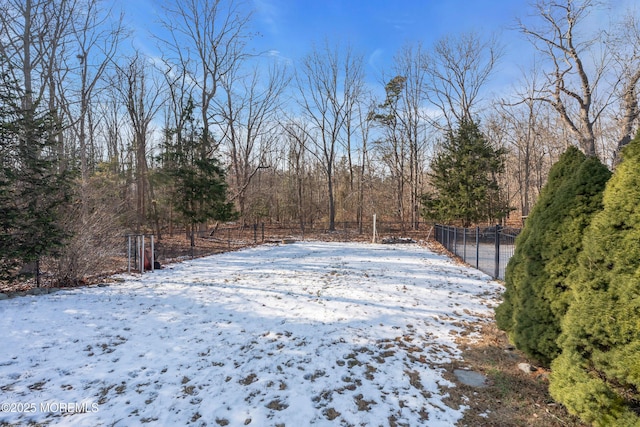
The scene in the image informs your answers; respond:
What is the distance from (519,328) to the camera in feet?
9.42

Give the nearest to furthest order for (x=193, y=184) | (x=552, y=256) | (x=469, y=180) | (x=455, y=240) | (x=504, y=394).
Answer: (x=504, y=394), (x=552, y=256), (x=455, y=240), (x=193, y=184), (x=469, y=180)

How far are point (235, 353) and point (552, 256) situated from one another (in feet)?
10.8

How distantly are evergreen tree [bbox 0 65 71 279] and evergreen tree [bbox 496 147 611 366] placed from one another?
7404 millimetres

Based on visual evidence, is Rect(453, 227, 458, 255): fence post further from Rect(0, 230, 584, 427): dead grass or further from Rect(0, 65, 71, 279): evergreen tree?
Rect(0, 65, 71, 279): evergreen tree

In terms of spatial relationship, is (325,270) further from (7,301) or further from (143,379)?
(7,301)

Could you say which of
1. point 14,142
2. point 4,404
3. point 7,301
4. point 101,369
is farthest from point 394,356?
point 14,142

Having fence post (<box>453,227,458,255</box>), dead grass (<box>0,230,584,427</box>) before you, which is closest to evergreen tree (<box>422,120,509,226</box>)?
fence post (<box>453,227,458,255</box>)

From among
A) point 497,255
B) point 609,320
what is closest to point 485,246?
point 497,255

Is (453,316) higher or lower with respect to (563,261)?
lower

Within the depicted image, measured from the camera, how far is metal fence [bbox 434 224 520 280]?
683cm

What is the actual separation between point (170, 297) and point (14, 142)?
4.11 metres

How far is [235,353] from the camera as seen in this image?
10.7ft

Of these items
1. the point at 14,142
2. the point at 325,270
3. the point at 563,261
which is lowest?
the point at 325,270

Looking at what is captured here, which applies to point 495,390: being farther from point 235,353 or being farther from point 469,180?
point 469,180
